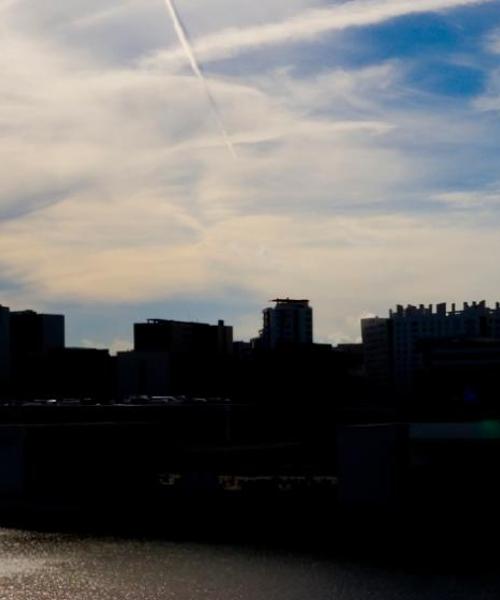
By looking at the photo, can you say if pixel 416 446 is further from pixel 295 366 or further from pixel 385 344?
pixel 385 344

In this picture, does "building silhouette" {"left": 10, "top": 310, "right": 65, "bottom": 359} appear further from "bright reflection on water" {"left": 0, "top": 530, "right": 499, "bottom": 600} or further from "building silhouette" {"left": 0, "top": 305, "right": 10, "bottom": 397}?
"bright reflection on water" {"left": 0, "top": 530, "right": 499, "bottom": 600}

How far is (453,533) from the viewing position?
3694cm

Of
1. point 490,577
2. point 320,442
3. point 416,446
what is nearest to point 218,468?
point 320,442

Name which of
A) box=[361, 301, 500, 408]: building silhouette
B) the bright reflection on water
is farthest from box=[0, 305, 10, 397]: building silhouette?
the bright reflection on water

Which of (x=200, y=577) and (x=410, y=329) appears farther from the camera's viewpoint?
(x=410, y=329)

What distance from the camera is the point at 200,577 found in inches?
1300

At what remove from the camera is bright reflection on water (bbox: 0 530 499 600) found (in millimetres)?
29922

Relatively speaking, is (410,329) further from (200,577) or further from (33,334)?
(200,577)

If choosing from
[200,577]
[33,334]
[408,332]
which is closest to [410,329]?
[408,332]

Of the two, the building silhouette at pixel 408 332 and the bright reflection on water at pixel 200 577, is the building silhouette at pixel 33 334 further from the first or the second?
the bright reflection on water at pixel 200 577

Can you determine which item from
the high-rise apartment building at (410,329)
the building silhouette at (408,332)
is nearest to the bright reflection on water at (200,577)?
the building silhouette at (408,332)

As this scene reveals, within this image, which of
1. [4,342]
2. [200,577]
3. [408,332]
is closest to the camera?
[200,577]

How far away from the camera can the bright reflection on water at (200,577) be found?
29922 millimetres

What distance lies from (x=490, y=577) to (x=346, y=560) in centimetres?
521
